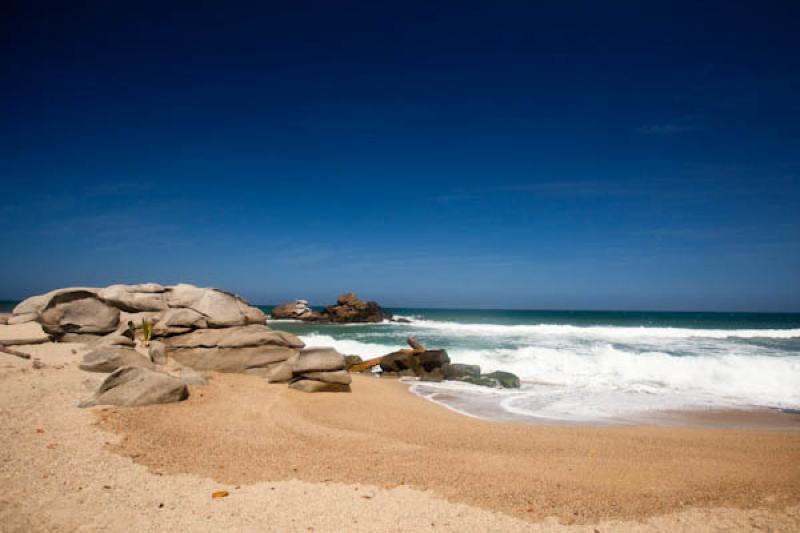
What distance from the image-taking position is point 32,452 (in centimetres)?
539

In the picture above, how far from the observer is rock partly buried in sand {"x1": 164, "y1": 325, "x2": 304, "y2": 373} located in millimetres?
13055

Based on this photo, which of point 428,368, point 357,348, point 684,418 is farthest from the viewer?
point 357,348

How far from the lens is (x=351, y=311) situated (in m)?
63.0

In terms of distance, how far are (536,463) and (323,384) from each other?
666 cm

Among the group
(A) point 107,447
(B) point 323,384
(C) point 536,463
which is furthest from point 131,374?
(C) point 536,463

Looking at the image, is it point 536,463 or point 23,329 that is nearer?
point 536,463

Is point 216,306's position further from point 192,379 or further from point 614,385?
point 614,385

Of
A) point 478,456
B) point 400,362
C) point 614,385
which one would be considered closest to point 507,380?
point 614,385

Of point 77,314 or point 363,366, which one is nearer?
point 77,314

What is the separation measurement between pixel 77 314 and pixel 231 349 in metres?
5.61

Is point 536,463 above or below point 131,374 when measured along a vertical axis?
below

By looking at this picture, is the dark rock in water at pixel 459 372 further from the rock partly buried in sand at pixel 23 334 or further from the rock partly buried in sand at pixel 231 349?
the rock partly buried in sand at pixel 23 334

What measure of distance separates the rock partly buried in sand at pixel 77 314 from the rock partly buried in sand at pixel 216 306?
2050mm

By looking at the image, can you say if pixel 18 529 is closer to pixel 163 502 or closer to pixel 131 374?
pixel 163 502
